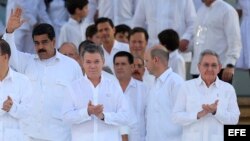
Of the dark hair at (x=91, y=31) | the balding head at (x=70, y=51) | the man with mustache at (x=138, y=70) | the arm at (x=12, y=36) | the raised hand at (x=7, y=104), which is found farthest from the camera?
the dark hair at (x=91, y=31)

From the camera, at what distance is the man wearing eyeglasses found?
1030 centimetres

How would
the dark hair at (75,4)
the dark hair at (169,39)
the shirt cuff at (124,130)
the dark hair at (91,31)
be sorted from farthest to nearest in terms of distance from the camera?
1. the dark hair at (75,4)
2. the dark hair at (91,31)
3. the dark hair at (169,39)
4. the shirt cuff at (124,130)

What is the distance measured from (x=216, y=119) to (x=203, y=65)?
50 cm

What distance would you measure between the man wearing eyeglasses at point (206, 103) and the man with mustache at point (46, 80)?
3.53ft

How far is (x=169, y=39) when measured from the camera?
12.4m

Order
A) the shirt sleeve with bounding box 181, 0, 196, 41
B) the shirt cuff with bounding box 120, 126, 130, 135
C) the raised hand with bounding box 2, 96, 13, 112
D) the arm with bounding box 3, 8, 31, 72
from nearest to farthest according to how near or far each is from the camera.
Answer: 1. the raised hand with bounding box 2, 96, 13, 112
2. the arm with bounding box 3, 8, 31, 72
3. the shirt cuff with bounding box 120, 126, 130, 135
4. the shirt sleeve with bounding box 181, 0, 196, 41

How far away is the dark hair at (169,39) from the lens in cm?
1239

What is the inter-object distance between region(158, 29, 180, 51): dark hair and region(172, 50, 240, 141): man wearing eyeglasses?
1978mm

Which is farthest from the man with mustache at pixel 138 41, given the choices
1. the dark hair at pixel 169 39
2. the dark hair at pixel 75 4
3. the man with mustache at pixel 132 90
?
the dark hair at pixel 75 4

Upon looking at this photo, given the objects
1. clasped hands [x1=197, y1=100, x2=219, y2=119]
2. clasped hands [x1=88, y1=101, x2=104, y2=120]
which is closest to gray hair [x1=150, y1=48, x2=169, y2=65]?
clasped hands [x1=197, y1=100, x2=219, y2=119]

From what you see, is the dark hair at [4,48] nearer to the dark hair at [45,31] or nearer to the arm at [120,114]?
the dark hair at [45,31]

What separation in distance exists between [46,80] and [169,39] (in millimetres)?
2132

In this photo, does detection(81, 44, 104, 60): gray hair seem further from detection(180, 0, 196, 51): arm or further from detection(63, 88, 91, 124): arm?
detection(180, 0, 196, 51): arm

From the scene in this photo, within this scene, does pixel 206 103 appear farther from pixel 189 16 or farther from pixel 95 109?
pixel 189 16
